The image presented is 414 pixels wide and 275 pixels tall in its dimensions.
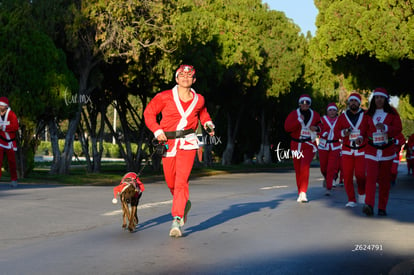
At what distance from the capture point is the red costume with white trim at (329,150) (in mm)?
→ 19156

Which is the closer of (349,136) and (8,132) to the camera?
(349,136)

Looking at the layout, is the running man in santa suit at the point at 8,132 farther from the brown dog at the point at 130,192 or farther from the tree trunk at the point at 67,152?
the brown dog at the point at 130,192

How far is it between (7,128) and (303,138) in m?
7.22

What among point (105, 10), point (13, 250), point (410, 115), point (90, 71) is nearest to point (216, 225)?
point (13, 250)

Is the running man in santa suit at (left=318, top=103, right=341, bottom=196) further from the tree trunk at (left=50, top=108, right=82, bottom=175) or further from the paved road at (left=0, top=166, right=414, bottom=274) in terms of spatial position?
the tree trunk at (left=50, top=108, right=82, bottom=175)

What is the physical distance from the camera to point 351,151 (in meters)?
15.1

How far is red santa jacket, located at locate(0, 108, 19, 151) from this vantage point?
19266 mm

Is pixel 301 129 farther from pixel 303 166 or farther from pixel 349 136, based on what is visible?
pixel 349 136

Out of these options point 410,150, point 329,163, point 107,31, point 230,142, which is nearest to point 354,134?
point 329,163

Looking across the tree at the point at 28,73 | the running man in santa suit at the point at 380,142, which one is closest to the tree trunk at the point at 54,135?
the tree at the point at 28,73

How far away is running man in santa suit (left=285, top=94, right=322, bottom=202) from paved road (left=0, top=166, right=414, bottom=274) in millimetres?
587

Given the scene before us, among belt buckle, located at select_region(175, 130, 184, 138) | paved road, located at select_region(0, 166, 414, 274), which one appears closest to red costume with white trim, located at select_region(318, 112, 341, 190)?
paved road, located at select_region(0, 166, 414, 274)

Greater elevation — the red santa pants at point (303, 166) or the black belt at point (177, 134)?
the black belt at point (177, 134)

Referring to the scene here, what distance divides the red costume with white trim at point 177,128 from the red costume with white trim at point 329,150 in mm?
Answer: 8727
